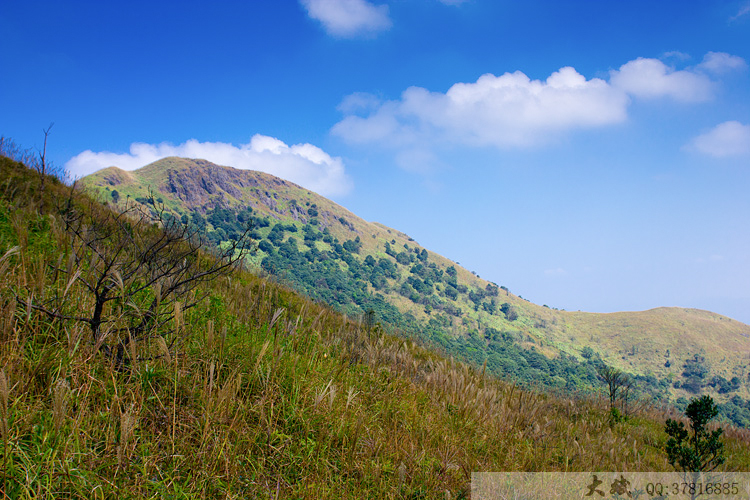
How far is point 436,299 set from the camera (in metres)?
138

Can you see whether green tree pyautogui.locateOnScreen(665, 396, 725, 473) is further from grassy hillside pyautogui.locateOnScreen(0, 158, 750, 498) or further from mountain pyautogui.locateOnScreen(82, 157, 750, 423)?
mountain pyautogui.locateOnScreen(82, 157, 750, 423)

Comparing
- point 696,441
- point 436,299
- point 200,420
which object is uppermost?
point 436,299

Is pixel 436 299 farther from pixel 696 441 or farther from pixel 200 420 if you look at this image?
pixel 200 420

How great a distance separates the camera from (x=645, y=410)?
1109 centimetres

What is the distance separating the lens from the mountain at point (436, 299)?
10331 centimetres

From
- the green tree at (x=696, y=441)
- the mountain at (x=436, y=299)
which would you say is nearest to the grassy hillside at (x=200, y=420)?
the green tree at (x=696, y=441)

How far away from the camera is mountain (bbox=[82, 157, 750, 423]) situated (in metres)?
103

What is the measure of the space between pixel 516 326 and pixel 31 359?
148810 millimetres

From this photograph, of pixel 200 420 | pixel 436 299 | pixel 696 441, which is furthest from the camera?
pixel 436 299

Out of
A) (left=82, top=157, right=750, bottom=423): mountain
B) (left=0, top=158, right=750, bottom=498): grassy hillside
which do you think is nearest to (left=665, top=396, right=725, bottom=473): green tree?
(left=0, top=158, right=750, bottom=498): grassy hillside

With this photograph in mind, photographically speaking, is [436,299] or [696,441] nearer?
[696,441]

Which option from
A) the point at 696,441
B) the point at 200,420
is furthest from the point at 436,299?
the point at 200,420

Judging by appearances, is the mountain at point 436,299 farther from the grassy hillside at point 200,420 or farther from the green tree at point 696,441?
the grassy hillside at point 200,420

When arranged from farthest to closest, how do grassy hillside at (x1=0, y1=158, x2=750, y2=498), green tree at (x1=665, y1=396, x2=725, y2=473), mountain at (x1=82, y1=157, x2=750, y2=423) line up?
mountain at (x1=82, y1=157, x2=750, y2=423) < green tree at (x1=665, y1=396, x2=725, y2=473) < grassy hillside at (x1=0, y1=158, x2=750, y2=498)
